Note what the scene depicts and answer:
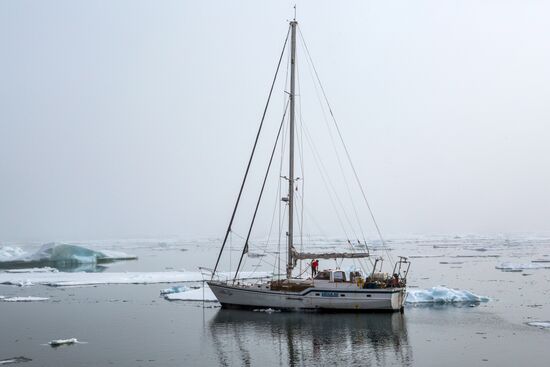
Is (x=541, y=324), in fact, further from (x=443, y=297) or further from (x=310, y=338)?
(x=310, y=338)

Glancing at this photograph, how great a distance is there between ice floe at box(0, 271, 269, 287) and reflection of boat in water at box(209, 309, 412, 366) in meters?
16.0

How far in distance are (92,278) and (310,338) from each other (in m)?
27.1

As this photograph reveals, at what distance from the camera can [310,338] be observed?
77.0 ft

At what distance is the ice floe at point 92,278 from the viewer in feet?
142

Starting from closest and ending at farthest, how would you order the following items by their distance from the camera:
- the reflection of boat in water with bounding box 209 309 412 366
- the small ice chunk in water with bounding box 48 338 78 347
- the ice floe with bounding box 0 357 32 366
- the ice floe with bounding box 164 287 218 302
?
the ice floe with bounding box 0 357 32 366
the reflection of boat in water with bounding box 209 309 412 366
the small ice chunk in water with bounding box 48 338 78 347
the ice floe with bounding box 164 287 218 302

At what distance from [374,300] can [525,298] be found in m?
9.92

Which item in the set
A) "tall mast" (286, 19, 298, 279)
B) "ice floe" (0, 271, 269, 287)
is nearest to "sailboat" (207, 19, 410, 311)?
"tall mast" (286, 19, 298, 279)

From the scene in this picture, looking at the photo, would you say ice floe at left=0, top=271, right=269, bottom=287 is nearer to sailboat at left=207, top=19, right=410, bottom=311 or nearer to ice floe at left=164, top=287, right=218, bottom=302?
ice floe at left=164, top=287, right=218, bottom=302

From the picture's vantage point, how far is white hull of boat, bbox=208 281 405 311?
28.9 metres

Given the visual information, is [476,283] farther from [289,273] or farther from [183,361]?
[183,361]

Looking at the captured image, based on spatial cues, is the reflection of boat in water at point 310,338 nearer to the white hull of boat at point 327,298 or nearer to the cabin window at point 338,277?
the white hull of boat at point 327,298

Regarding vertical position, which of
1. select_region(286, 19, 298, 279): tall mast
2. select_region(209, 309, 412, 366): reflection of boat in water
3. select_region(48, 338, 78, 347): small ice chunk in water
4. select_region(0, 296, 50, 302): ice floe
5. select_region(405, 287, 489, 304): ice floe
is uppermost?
select_region(286, 19, 298, 279): tall mast

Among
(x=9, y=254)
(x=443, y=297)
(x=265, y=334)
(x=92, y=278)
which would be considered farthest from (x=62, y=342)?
(x=9, y=254)

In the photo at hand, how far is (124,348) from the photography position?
2158cm
